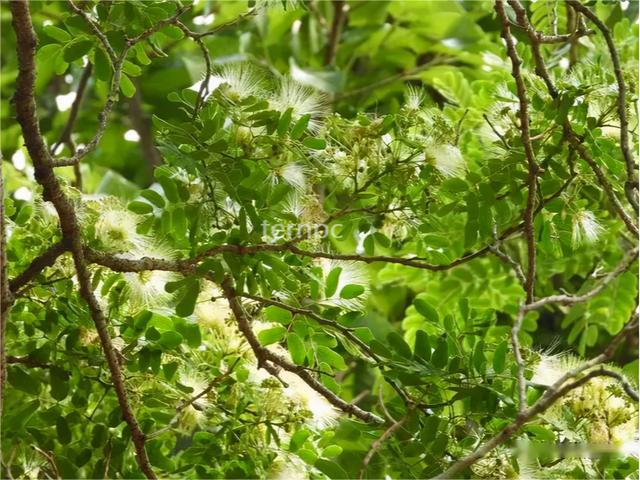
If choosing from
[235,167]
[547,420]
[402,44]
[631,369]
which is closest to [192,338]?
[235,167]

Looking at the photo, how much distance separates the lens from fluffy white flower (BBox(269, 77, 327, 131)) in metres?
0.88

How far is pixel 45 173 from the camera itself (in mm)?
754

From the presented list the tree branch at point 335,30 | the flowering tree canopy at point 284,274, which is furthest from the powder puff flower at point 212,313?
the tree branch at point 335,30

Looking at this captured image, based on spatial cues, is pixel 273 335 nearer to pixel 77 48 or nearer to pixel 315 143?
pixel 315 143

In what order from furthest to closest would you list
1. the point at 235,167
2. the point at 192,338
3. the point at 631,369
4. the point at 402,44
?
the point at 402,44 < the point at 631,369 < the point at 192,338 < the point at 235,167

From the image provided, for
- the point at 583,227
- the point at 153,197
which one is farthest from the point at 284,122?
the point at 583,227

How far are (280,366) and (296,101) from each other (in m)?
0.25

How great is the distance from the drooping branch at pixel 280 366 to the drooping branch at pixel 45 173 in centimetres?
12

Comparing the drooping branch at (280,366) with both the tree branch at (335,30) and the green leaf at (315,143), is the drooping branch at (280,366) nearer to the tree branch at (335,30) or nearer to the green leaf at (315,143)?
the green leaf at (315,143)

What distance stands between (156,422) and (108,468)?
0.21 ft

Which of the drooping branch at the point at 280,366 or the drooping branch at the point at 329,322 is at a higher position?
the drooping branch at the point at 329,322

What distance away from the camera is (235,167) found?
2.76ft

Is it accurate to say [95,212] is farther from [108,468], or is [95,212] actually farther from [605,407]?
[605,407]

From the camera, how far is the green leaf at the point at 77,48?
0.88 m
